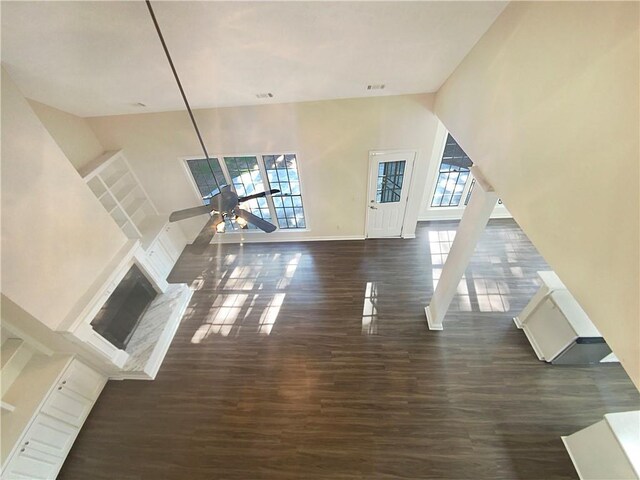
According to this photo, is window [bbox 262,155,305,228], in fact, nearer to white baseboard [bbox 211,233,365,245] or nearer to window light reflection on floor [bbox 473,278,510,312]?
white baseboard [bbox 211,233,365,245]

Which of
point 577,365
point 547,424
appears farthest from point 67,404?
point 577,365

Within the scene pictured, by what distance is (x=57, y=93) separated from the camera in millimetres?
3020

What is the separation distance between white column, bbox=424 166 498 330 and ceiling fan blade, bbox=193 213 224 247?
2.42m

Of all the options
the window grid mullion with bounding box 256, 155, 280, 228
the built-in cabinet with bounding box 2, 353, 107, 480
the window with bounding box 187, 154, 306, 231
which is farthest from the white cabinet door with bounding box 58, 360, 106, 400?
the window grid mullion with bounding box 256, 155, 280, 228

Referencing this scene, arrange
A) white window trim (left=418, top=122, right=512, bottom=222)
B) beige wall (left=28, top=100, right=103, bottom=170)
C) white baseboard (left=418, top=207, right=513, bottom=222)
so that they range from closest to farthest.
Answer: beige wall (left=28, top=100, right=103, bottom=170) → white window trim (left=418, top=122, right=512, bottom=222) → white baseboard (left=418, top=207, right=513, bottom=222)

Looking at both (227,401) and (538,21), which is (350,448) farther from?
(538,21)

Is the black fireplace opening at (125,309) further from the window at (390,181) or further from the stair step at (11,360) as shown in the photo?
the window at (390,181)

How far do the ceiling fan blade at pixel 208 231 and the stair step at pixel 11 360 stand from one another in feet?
8.29

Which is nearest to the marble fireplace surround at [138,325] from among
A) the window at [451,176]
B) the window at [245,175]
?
the window at [245,175]

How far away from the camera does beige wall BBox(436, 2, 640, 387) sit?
117cm

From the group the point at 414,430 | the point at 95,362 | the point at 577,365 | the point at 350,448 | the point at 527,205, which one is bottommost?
the point at 350,448

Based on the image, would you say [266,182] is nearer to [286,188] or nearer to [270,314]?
[286,188]

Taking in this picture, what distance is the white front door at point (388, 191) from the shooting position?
4496 millimetres

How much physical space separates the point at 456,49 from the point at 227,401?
467cm
